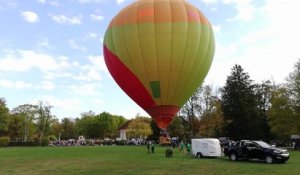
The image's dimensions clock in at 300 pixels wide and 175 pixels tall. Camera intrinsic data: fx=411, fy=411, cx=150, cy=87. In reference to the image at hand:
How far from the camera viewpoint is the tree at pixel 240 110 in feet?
219

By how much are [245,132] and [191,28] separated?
4299 cm

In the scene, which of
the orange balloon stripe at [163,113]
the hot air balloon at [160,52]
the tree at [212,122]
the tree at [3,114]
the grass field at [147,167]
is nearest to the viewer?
the grass field at [147,167]

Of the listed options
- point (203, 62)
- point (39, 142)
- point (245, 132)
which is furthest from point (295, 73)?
point (39, 142)

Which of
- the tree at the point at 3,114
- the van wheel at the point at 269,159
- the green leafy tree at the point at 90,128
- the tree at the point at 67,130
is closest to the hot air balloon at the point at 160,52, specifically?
the van wheel at the point at 269,159

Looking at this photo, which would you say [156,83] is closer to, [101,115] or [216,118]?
[216,118]

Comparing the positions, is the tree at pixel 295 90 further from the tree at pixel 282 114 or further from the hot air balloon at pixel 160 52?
the hot air balloon at pixel 160 52

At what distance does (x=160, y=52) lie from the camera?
26.3 meters

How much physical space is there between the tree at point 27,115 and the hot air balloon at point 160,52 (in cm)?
8835

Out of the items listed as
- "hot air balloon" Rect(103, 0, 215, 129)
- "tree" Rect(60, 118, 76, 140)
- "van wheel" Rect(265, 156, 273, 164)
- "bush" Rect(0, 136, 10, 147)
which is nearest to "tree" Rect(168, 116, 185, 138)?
A: "bush" Rect(0, 136, 10, 147)

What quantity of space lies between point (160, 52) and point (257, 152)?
8.87m

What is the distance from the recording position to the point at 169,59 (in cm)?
2644

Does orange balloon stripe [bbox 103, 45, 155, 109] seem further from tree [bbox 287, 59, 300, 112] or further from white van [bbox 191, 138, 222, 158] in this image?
tree [bbox 287, 59, 300, 112]

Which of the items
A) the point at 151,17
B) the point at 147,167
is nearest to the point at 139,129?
the point at 151,17

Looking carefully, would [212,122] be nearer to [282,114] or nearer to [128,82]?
[282,114]
